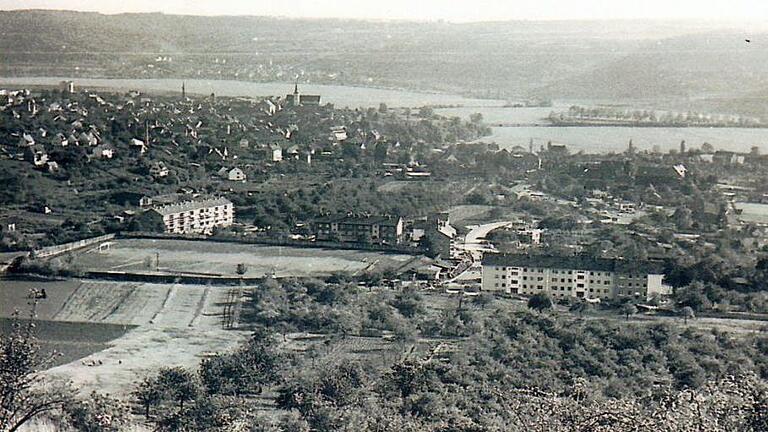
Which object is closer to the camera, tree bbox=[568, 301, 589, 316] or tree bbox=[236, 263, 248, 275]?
tree bbox=[568, 301, 589, 316]

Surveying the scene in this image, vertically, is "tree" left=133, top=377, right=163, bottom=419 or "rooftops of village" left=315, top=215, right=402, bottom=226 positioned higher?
"rooftops of village" left=315, top=215, right=402, bottom=226

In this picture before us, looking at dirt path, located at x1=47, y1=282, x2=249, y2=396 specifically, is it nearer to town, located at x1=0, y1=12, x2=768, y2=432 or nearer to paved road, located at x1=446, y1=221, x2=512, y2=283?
town, located at x1=0, y1=12, x2=768, y2=432

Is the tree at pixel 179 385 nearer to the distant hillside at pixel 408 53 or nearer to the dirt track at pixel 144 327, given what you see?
the dirt track at pixel 144 327

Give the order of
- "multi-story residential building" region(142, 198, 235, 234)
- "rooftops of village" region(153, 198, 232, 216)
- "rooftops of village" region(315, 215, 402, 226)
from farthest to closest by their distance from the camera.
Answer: "rooftops of village" region(153, 198, 232, 216), "multi-story residential building" region(142, 198, 235, 234), "rooftops of village" region(315, 215, 402, 226)

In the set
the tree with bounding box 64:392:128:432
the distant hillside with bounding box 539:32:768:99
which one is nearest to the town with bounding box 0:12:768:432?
the tree with bounding box 64:392:128:432

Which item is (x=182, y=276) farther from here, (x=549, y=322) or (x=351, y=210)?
(x=549, y=322)

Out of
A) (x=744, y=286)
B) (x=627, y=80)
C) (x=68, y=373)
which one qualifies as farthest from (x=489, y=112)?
(x=68, y=373)

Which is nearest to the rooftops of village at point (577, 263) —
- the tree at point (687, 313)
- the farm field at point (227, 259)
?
the tree at point (687, 313)
